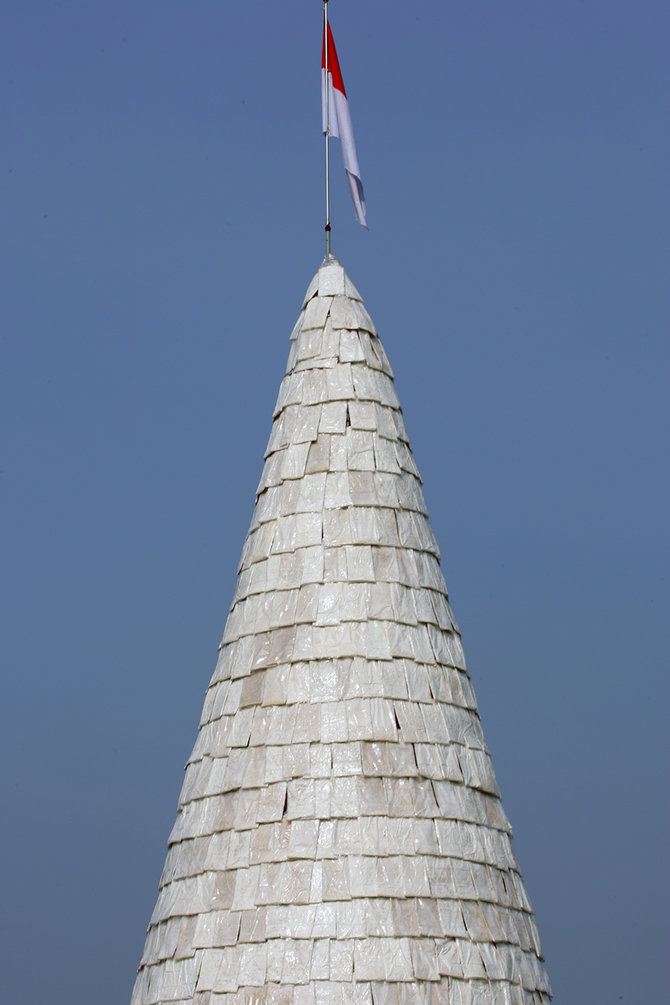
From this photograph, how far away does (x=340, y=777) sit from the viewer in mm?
11172

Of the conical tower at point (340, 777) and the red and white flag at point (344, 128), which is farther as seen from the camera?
the red and white flag at point (344, 128)

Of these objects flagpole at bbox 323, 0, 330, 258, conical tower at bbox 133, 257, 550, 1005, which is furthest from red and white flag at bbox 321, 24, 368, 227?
conical tower at bbox 133, 257, 550, 1005

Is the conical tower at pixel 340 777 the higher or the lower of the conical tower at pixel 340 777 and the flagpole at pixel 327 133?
the lower

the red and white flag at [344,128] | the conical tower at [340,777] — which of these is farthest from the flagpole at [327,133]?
the conical tower at [340,777]

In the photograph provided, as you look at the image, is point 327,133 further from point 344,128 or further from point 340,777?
point 340,777

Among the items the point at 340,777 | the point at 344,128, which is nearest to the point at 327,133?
the point at 344,128

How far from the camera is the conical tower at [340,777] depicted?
1072cm

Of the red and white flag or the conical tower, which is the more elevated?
the red and white flag

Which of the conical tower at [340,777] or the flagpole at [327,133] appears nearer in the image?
the conical tower at [340,777]

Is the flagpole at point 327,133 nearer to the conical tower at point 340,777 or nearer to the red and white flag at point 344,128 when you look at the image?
the red and white flag at point 344,128

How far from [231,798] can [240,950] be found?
1201mm

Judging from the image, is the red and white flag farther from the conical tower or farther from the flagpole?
the conical tower

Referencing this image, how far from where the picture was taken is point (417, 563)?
12336 mm

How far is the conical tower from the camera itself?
10.7 m
